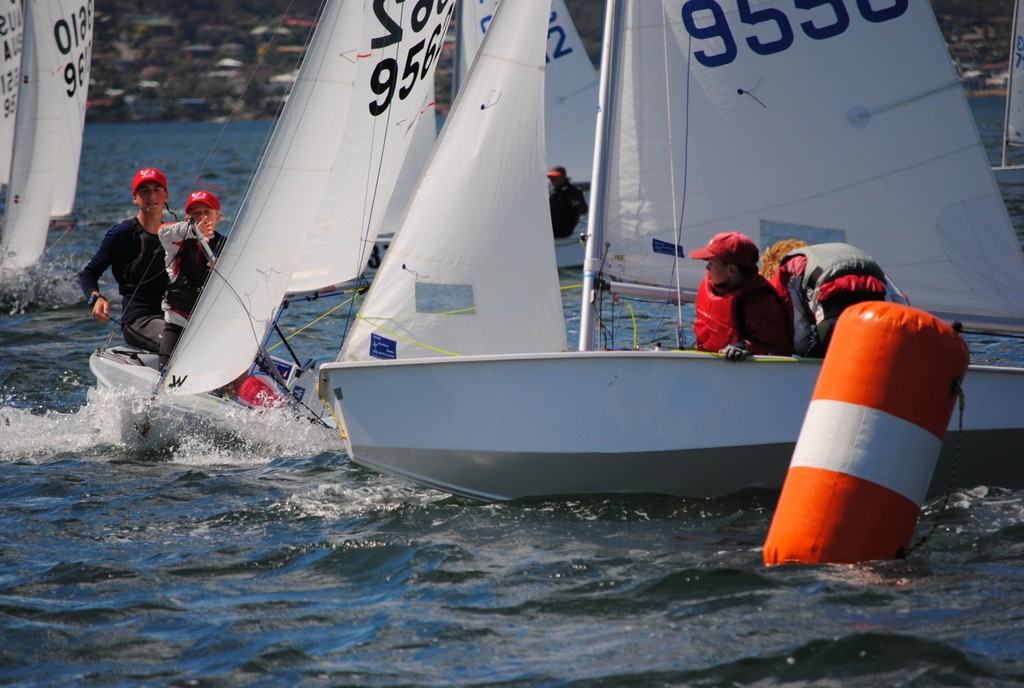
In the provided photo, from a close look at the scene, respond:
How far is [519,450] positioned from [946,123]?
253 centimetres

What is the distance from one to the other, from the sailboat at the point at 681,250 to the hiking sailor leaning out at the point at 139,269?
2.56 meters

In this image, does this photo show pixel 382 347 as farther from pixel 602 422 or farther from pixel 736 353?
pixel 736 353

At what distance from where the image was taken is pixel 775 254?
5.63m

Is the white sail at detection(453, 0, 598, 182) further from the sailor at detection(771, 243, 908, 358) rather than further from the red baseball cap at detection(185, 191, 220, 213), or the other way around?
the sailor at detection(771, 243, 908, 358)

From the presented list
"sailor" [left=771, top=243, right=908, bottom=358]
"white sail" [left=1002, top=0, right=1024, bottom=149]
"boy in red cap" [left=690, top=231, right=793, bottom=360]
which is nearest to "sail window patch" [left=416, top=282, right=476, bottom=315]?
"boy in red cap" [left=690, top=231, right=793, bottom=360]

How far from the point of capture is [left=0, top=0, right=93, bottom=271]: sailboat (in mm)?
13523

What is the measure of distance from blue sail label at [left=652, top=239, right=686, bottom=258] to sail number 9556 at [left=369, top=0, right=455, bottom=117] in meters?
2.20

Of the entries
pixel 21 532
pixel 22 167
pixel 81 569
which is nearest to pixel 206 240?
pixel 21 532

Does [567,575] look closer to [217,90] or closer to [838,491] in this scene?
[838,491]

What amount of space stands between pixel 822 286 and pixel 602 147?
1.22 metres

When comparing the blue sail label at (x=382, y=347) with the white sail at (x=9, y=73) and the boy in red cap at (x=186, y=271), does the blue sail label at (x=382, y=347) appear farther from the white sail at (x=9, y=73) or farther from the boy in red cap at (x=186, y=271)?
the white sail at (x=9, y=73)

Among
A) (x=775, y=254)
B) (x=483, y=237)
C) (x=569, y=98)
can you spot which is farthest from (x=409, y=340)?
(x=569, y=98)

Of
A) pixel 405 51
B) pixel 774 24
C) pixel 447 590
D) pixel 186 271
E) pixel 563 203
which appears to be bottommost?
pixel 447 590

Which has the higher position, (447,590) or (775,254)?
(775,254)
